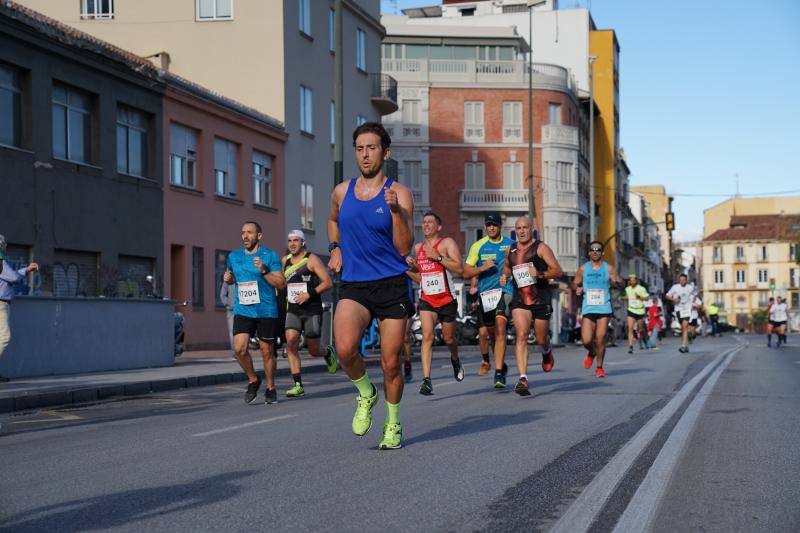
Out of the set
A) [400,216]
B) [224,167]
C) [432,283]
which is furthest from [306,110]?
[400,216]

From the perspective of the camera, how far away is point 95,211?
25000 millimetres

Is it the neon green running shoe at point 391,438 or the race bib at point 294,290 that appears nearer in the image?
the neon green running shoe at point 391,438

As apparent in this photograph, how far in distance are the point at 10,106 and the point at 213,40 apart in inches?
531

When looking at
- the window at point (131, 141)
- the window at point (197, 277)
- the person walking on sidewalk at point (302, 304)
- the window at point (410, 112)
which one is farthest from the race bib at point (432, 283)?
the window at point (410, 112)

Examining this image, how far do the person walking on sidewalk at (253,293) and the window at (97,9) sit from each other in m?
26.1

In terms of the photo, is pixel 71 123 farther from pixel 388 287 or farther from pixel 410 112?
pixel 410 112

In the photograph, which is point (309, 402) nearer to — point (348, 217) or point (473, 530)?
point (348, 217)

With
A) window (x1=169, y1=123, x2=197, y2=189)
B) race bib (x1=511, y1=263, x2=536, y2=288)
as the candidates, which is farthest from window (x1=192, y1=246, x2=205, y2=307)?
race bib (x1=511, y1=263, x2=536, y2=288)

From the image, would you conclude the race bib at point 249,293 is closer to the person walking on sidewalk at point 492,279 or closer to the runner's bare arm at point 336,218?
the person walking on sidewalk at point 492,279

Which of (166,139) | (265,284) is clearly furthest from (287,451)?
(166,139)

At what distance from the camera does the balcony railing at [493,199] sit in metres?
60.9

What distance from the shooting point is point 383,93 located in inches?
1750

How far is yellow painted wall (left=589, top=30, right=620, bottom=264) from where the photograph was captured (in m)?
84.6

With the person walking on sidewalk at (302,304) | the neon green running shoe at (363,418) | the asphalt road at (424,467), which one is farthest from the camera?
the person walking on sidewalk at (302,304)
